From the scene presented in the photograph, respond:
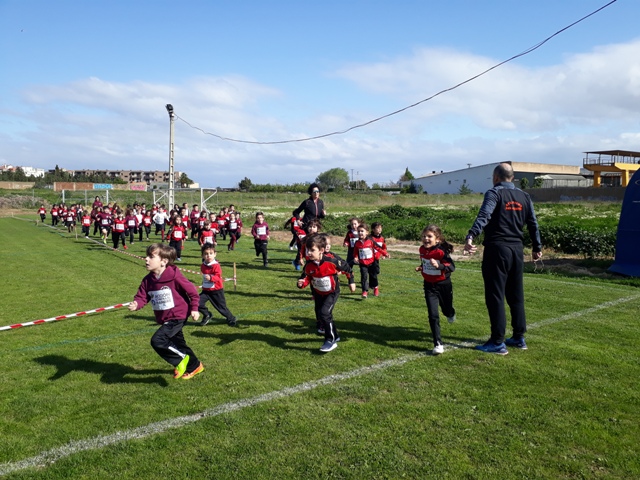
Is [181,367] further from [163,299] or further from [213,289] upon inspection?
[213,289]

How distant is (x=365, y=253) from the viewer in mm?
9875

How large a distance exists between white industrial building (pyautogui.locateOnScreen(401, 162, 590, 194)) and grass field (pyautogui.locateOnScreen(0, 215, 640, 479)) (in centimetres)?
6393

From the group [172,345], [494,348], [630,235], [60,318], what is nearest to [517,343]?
[494,348]

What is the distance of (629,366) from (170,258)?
18.8 feet

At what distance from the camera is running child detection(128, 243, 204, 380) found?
17.9 feet

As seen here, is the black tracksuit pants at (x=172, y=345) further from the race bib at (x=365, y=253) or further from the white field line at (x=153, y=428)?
the race bib at (x=365, y=253)

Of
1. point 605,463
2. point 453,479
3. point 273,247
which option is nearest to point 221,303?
point 453,479

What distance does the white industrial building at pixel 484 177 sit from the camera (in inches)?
2798

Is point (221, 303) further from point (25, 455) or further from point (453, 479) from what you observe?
point (453, 479)

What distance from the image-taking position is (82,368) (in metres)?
5.87

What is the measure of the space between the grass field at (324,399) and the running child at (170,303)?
293 millimetres

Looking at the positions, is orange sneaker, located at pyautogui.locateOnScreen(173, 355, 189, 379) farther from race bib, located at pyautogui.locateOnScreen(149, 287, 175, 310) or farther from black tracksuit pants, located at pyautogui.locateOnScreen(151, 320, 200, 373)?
race bib, located at pyautogui.locateOnScreen(149, 287, 175, 310)

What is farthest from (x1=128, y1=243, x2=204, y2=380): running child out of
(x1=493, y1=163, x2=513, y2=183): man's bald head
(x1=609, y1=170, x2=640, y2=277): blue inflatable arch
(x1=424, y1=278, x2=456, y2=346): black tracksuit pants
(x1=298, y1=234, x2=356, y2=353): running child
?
(x1=609, y1=170, x2=640, y2=277): blue inflatable arch

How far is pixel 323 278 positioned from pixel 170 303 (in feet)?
6.82
